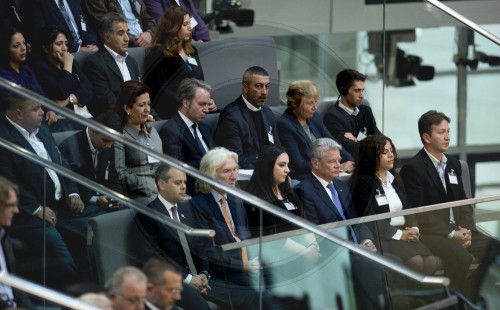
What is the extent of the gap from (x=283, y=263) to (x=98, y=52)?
1092 millimetres

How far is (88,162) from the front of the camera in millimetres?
4703

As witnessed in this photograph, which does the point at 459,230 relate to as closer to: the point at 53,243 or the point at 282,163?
the point at 282,163

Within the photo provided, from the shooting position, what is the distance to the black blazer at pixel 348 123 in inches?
223

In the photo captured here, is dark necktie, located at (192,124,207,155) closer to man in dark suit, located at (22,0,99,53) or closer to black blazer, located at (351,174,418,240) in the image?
man in dark suit, located at (22,0,99,53)

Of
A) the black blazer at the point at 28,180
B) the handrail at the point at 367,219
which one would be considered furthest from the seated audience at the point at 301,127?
the black blazer at the point at 28,180

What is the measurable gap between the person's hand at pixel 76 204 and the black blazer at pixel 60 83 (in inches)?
22.2

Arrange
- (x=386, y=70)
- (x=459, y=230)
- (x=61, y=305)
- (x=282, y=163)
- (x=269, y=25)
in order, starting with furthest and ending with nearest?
(x=386, y=70) < (x=269, y=25) < (x=459, y=230) < (x=282, y=163) < (x=61, y=305)

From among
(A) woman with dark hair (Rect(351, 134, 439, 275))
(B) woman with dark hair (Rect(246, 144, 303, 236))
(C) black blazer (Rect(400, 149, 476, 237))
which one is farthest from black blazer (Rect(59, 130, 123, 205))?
(C) black blazer (Rect(400, 149, 476, 237))

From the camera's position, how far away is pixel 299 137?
18.0 feet

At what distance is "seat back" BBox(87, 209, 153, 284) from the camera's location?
15.1 ft

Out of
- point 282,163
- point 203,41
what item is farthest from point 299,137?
point 203,41

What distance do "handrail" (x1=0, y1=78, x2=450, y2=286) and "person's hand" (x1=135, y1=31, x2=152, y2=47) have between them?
2.63 feet

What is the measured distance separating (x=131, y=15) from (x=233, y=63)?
43cm

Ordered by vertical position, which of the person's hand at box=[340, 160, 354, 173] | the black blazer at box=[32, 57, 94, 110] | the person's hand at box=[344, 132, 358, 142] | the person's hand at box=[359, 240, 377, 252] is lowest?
the person's hand at box=[359, 240, 377, 252]
